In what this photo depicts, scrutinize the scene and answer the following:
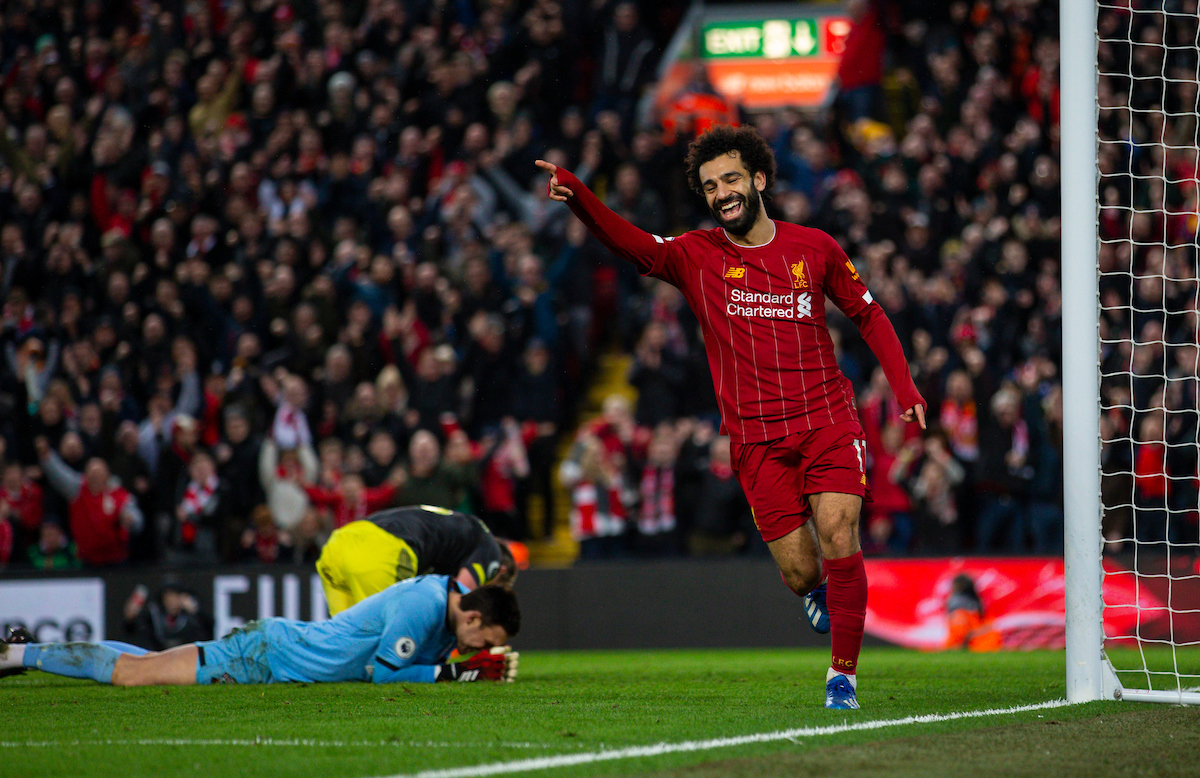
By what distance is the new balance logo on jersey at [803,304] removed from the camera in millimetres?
5941

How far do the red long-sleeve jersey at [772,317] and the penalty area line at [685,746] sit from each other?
126 centimetres

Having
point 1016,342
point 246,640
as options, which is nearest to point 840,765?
point 246,640

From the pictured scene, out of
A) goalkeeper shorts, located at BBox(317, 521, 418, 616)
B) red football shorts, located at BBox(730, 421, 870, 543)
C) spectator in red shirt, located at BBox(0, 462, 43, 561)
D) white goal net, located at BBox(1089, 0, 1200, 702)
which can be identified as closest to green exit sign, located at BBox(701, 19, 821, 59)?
white goal net, located at BBox(1089, 0, 1200, 702)

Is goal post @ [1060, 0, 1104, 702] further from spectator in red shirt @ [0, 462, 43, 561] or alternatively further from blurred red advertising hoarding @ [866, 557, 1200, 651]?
spectator in red shirt @ [0, 462, 43, 561]

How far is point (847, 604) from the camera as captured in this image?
579 cm

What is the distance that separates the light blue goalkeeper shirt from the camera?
7.39m

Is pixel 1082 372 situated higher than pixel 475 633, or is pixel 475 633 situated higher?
pixel 1082 372

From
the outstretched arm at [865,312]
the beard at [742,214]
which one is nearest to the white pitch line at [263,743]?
the outstretched arm at [865,312]

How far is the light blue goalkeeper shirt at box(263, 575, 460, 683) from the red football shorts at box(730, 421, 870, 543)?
2.16 meters

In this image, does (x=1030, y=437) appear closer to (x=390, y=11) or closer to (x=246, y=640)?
(x=246, y=640)

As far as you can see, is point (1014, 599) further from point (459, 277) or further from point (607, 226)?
point (607, 226)

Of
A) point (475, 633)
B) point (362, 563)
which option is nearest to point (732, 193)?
point (475, 633)

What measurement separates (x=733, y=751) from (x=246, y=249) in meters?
11.3

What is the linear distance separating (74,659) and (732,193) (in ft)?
14.0
